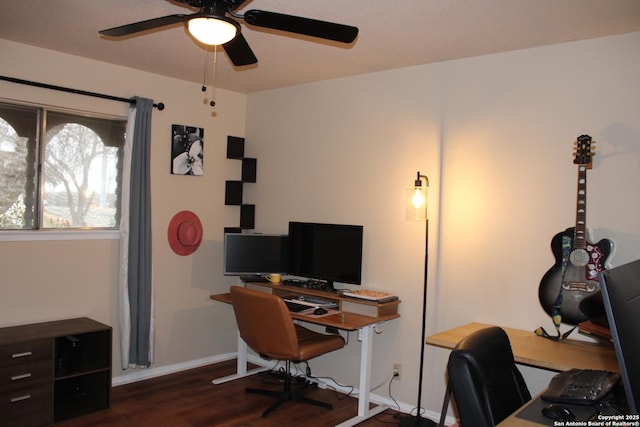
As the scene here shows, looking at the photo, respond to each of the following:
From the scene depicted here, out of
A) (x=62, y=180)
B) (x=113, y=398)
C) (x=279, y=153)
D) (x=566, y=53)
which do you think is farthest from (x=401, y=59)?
(x=113, y=398)

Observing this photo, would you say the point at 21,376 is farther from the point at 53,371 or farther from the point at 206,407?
the point at 206,407

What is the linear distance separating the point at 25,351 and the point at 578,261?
3373 mm

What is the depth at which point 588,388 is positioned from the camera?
1776 millimetres

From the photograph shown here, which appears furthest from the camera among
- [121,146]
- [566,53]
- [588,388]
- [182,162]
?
[182,162]

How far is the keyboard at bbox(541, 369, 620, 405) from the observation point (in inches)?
67.2

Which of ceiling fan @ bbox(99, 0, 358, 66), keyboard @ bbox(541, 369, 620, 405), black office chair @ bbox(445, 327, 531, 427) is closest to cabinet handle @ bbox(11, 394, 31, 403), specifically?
ceiling fan @ bbox(99, 0, 358, 66)

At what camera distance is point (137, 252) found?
13.3 ft

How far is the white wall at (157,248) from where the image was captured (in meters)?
3.64

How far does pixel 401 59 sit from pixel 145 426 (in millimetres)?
3029

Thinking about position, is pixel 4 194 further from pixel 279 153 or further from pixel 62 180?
pixel 279 153

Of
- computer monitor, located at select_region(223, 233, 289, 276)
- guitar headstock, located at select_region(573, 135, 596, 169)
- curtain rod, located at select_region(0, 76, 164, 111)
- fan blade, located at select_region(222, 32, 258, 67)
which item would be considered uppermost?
curtain rod, located at select_region(0, 76, 164, 111)

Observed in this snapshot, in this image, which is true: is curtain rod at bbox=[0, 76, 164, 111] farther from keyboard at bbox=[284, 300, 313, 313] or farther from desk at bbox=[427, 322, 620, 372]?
desk at bbox=[427, 322, 620, 372]

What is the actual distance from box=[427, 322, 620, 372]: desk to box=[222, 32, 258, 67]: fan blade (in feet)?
6.10

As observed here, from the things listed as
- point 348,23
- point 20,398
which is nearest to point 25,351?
point 20,398
